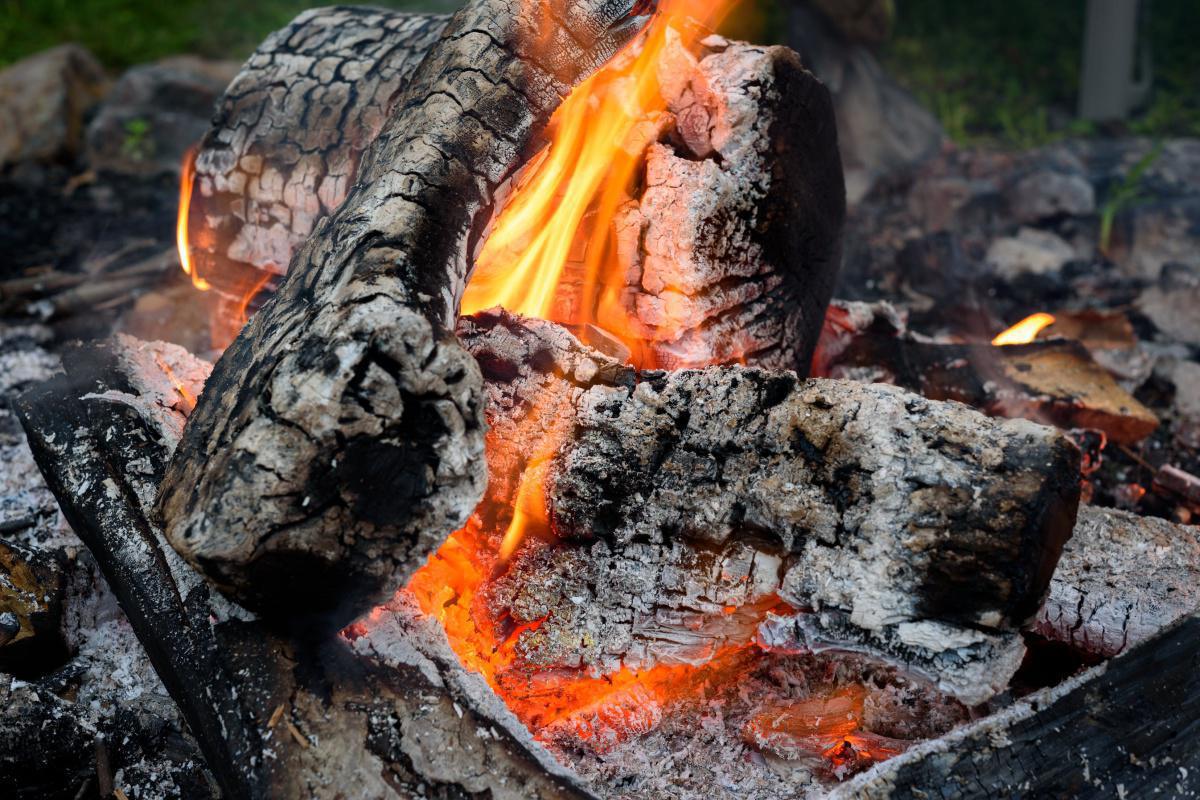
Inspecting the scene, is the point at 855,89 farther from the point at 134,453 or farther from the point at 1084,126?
the point at 134,453

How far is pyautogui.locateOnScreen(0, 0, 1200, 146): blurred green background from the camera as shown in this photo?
20.3 ft

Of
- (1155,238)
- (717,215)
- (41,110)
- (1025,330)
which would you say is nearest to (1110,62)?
(1155,238)

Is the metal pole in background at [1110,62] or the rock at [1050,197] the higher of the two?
the metal pole in background at [1110,62]

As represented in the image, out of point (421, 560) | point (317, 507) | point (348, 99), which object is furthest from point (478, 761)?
point (348, 99)

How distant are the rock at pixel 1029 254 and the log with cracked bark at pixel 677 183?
210 centimetres

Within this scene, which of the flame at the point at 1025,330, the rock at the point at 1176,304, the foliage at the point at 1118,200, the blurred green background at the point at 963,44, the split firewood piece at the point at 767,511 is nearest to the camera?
the split firewood piece at the point at 767,511

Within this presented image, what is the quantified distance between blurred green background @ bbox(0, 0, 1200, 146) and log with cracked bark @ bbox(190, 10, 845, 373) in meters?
4.20

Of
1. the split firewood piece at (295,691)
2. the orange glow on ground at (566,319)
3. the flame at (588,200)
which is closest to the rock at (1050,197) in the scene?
the orange glow on ground at (566,319)

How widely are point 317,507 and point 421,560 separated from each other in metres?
0.22

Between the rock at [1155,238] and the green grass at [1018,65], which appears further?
the green grass at [1018,65]

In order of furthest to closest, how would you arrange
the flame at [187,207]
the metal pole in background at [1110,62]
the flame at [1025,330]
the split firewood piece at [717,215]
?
the metal pole in background at [1110,62]
the flame at [1025,330]
the flame at [187,207]
the split firewood piece at [717,215]

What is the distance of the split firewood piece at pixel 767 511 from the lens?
1.62 metres

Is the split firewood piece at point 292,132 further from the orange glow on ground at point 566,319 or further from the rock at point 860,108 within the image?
the rock at point 860,108

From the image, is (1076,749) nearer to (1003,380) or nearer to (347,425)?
(347,425)
